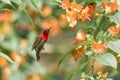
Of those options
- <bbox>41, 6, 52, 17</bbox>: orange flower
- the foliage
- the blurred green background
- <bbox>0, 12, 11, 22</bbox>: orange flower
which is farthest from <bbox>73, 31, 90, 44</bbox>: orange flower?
<bbox>41, 6, 52, 17</bbox>: orange flower

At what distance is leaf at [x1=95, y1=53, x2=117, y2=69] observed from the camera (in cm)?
111

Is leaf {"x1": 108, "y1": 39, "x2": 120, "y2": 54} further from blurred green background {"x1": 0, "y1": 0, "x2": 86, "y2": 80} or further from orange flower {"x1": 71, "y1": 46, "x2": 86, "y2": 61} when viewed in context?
blurred green background {"x1": 0, "y1": 0, "x2": 86, "y2": 80}

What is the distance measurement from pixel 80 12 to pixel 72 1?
0.06m

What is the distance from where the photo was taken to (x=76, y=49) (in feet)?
3.97

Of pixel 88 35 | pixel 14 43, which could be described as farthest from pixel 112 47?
pixel 14 43

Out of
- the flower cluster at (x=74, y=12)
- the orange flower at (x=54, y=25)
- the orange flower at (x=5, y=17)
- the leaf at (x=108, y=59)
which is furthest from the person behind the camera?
the orange flower at (x=54, y=25)

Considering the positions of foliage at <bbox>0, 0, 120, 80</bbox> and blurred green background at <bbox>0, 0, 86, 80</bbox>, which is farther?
blurred green background at <bbox>0, 0, 86, 80</bbox>

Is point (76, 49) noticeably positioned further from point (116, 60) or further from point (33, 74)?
point (33, 74)

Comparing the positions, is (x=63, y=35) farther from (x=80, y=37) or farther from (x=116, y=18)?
Result: (x=116, y=18)

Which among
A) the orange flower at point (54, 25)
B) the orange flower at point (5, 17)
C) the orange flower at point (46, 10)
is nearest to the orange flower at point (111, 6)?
the orange flower at point (5, 17)

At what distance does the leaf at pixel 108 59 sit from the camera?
3.63ft

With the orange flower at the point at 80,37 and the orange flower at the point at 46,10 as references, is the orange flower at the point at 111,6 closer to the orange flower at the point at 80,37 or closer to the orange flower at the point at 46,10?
the orange flower at the point at 80,37

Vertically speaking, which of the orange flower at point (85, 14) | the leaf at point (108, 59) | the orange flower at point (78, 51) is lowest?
the leaf at point (108, 59)

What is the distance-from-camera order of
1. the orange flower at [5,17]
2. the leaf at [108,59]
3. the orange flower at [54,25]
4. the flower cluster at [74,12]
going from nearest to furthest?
1. the leaf at [108,59]
2. the flower cluster at [74,12]
3. the orange flower at [5,17]
4. the orange flower at [54,25]
